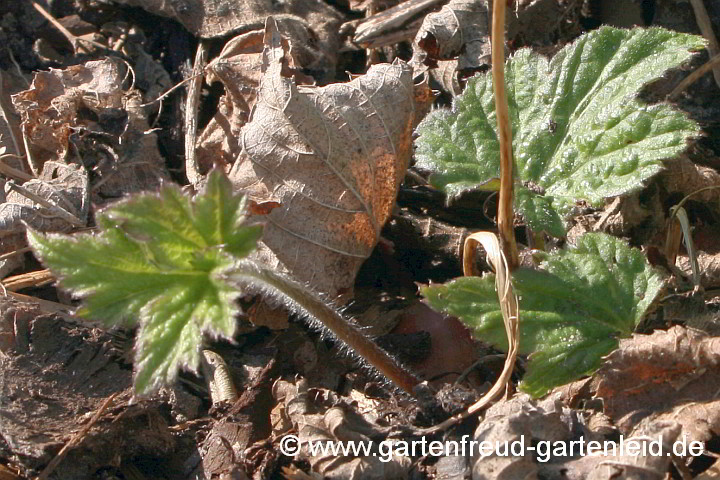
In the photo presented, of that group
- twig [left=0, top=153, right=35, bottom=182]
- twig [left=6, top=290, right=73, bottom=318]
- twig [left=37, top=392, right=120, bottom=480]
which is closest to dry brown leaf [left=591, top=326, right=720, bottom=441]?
twig [left=37, top=392, right=120, bottom=480]

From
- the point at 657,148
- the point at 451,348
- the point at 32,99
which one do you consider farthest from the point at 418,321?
the point at 32,99

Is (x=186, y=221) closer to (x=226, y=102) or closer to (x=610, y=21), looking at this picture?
(x=226, y=102)

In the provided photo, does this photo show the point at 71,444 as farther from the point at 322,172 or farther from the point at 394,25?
the point at 394,25

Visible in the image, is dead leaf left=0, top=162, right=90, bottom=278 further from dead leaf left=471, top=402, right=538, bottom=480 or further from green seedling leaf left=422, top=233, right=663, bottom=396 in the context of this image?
dead leaf left=471, top=402, right=538, bottom=480

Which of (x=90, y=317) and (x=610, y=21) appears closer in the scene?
(x=90, y=317)

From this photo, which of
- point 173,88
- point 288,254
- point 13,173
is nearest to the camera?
Answer: point 288,254

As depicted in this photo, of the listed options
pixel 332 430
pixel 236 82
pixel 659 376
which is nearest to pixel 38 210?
pixel 236 82

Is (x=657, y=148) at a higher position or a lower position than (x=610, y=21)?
lower
